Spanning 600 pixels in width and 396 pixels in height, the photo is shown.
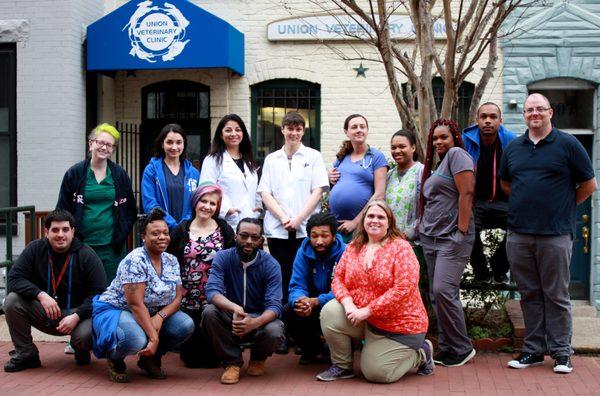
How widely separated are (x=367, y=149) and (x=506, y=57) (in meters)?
4.27

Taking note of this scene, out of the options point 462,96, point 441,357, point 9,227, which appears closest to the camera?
point 441,357

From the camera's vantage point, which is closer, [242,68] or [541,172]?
[541,172]

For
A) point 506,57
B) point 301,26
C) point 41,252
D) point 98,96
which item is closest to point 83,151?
point 98,96

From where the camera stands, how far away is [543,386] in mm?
6117

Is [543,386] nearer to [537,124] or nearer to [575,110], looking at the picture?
[537,124]

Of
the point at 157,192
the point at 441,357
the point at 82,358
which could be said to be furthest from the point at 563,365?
the point at 82,358

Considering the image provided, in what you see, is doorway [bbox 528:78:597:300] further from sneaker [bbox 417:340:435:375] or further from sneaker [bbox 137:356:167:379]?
sneaker [bbox 137:356:167:379]

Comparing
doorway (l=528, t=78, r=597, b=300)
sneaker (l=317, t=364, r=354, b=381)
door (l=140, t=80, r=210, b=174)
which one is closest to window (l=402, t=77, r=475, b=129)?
doorway (l=528, t=78, r=597, b=300)

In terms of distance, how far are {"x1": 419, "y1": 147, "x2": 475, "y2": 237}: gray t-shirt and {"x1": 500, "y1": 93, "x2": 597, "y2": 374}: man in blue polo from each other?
43 cm

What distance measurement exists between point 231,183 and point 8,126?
17.2 feet

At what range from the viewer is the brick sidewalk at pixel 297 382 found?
6020 mm

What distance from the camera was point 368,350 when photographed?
627 centimetres

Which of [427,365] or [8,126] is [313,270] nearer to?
[427,365]

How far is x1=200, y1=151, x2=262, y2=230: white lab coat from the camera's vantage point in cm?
722
